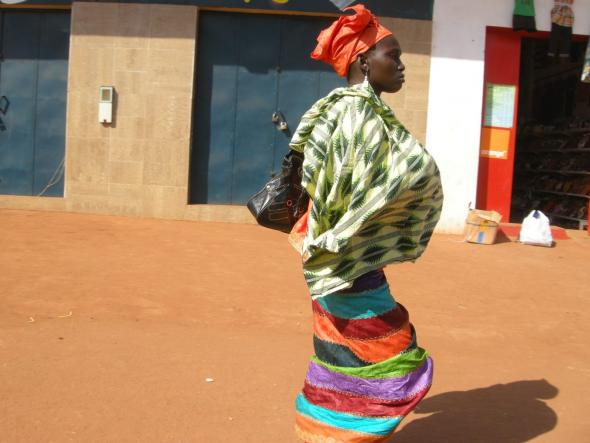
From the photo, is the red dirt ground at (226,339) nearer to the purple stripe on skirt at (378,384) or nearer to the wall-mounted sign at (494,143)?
the purple stripe on skirt at (378,384)

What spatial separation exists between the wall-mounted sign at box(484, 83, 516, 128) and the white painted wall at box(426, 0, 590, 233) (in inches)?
14.5

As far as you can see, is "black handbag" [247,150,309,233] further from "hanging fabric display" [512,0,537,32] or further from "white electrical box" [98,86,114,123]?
"hanging fabric display" [512,0,537,32]

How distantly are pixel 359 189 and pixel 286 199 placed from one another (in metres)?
0.42

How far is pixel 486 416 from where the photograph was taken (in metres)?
3.33

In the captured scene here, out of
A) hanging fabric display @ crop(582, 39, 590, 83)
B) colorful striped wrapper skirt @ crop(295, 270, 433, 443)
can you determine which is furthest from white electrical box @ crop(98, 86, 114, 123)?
colorful striped wrapper skirt @ crop(295, 270, 433, 443)

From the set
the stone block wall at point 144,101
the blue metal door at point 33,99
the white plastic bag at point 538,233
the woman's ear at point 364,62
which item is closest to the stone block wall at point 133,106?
the stone block wall at point 144,101

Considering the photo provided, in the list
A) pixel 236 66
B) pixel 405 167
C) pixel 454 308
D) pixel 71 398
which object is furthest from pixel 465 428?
pixel 236 66

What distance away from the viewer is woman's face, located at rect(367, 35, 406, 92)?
238cm

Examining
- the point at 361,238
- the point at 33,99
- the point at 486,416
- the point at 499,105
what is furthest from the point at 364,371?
the point at 33,99

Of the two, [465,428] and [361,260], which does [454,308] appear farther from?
[361,260]

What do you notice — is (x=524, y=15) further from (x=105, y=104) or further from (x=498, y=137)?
(x=105, y=104)

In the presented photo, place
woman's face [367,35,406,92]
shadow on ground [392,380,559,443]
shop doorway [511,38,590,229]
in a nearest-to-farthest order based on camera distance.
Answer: woman's face [367,35,406,92] < shadow on ground [392,380,559,443] < shop doorway [511,38,590,229]

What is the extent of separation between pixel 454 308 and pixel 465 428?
2.41m

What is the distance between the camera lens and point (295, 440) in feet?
9.77
